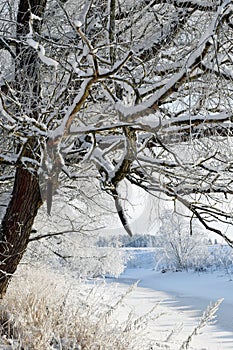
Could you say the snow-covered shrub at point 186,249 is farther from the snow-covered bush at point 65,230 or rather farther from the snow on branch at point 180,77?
the snow on branch at point 180,77

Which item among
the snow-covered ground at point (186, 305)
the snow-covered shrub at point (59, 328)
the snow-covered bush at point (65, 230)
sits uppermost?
the snow-covered bush at point (65, 230)

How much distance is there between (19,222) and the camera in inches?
116

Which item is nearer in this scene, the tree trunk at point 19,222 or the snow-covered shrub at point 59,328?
the snow-covered shrub at point 59,328

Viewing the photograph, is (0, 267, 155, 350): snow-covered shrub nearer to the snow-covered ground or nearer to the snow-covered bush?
the snow-covered ground

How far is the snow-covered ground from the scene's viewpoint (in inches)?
231

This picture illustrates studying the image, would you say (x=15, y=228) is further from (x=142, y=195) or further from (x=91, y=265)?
(x=91, y=265)

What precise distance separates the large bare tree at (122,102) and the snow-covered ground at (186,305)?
1.29m

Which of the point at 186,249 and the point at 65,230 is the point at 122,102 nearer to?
the point at 65,230

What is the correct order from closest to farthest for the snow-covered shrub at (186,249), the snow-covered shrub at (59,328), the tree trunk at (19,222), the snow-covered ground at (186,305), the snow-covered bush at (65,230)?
1. the snow-covered shrub at (59,328)
2. the tree trunk at (19,222)
3. the snow-covered bush at (65,230)
4. the snow-covered ground at (186,305)
5. the snow-covered shrub at (186,249)

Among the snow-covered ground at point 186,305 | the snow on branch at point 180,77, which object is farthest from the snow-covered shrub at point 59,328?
the snow on branch at point 180,77

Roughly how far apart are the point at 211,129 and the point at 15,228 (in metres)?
1.65

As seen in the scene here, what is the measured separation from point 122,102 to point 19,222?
5.09 feet

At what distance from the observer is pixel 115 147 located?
7.29ft

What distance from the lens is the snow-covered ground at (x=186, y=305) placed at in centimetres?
587
